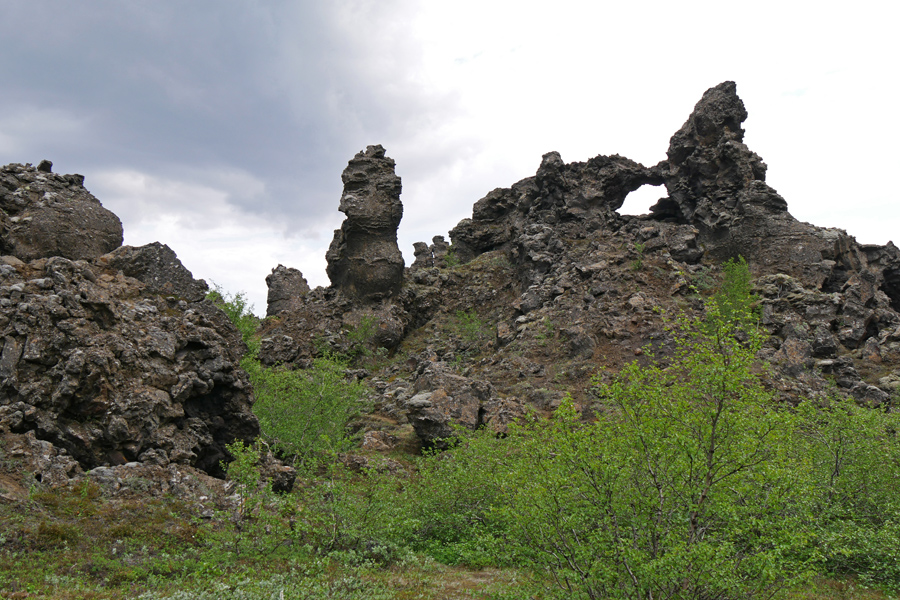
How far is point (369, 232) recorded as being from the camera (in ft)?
203

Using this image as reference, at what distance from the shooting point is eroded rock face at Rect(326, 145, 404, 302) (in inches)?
2419

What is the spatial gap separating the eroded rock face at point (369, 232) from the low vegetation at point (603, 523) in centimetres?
4497

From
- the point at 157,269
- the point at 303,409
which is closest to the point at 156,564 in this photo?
the point at 157,269

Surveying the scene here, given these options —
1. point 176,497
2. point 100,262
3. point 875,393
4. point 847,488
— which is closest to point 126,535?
point 176,497

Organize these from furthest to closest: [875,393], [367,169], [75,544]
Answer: [367,169], [875,393], [75,544]

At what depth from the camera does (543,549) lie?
10602 millimetres

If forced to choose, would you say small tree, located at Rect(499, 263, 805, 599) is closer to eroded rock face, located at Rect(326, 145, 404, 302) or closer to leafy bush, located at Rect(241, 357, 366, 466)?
leafy bush, located at Rect(241, 357, 366, 466)

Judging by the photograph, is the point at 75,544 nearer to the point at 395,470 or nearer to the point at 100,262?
the point at 100,262

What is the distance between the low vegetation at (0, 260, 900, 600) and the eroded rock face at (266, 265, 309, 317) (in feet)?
178

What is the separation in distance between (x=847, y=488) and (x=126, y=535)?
919 inches

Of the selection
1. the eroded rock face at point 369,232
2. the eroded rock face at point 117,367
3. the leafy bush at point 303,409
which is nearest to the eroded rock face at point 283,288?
the eroded rock face at point 369,232

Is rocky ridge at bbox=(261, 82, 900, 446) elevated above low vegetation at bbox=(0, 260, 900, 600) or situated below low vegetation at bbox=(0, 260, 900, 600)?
above

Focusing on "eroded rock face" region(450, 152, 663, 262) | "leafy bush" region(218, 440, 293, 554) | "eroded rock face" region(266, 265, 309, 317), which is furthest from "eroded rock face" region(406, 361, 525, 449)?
"eroded rock face" region(266, 265, 309, 317)

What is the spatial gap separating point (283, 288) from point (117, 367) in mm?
53981
